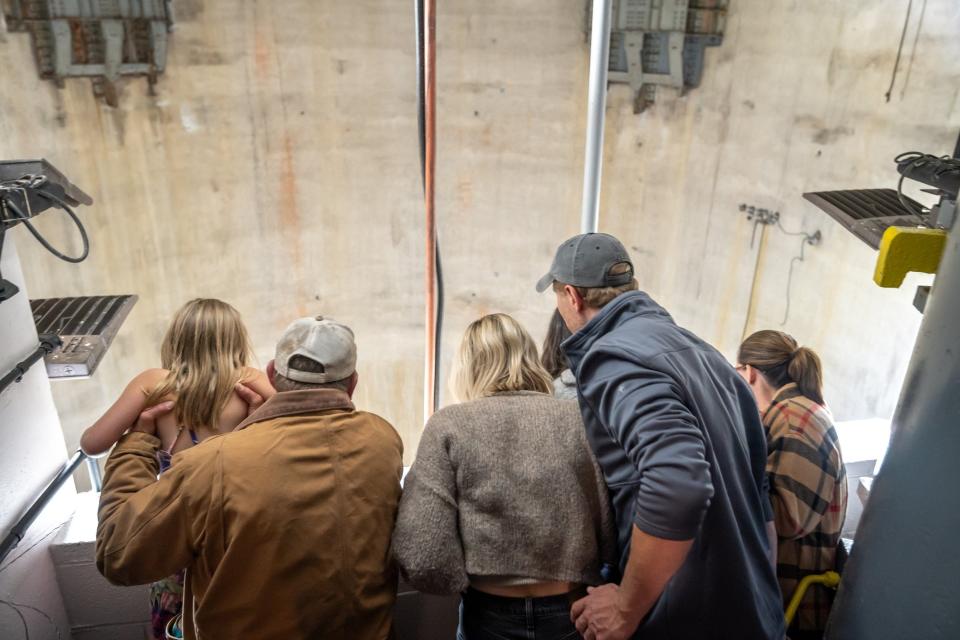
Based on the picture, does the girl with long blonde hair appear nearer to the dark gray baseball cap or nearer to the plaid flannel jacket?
the dark gray baseball cap

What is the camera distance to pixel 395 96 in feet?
17.2

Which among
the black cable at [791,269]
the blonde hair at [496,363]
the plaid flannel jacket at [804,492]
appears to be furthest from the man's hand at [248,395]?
the black cable at [791,269]

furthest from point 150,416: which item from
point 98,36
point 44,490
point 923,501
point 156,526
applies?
point 98,36

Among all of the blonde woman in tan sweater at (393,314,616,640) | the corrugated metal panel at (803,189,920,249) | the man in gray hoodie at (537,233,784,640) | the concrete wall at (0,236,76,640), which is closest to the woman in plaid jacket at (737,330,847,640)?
the man in gray hoodie at (537,233,784,640)

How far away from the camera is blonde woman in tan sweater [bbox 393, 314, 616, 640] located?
112 cm

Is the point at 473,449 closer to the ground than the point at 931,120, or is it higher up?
closer to the ground

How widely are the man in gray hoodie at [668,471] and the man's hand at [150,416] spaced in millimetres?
775

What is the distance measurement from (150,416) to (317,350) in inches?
17.1

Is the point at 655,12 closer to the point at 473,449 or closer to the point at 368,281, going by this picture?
the point at 368,281

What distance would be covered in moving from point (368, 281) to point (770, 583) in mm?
4755

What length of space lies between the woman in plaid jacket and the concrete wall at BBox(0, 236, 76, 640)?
5.14ft


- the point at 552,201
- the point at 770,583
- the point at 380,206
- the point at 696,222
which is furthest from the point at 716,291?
the point at 770,583

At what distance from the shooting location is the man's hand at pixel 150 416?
1321 millimetres

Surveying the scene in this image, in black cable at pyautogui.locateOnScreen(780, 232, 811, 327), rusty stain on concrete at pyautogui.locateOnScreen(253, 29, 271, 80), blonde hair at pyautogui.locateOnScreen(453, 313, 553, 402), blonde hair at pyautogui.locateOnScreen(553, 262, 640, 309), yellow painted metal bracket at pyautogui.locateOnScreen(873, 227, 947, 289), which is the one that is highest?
rusty stain on concrete at pyautogui.locateOnScreen(253, 29, 271, 80)
